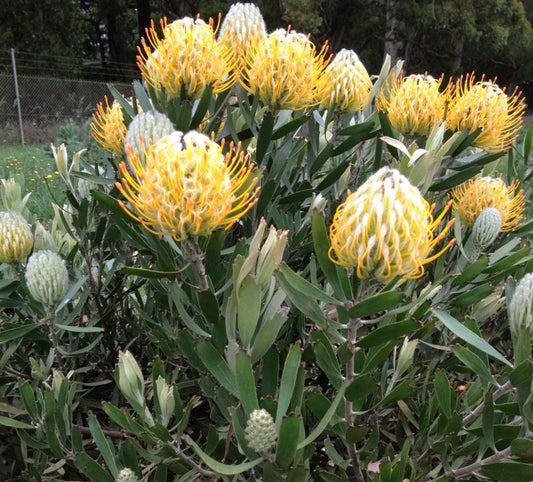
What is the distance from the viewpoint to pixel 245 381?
87 centimetres

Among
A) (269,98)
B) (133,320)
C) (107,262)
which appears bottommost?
(133,320)

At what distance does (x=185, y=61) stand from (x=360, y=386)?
69 centimetres

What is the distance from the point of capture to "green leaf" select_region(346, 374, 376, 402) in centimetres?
88

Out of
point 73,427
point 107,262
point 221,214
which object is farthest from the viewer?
point 107,262

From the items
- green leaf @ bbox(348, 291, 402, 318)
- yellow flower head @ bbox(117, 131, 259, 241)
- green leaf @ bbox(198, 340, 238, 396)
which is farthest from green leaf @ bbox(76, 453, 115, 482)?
green leaf @ bbox(348, 291, 402, 318)

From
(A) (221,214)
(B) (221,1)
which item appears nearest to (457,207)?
(A) (221,214)

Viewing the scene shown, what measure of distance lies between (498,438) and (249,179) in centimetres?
69

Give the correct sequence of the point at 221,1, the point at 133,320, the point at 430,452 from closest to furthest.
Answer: the point at 430,452, the point at 133,320, the point at 221,1

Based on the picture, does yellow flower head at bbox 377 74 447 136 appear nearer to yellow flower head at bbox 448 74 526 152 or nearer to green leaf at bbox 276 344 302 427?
yellow flower head at bbox 448 74 526 152

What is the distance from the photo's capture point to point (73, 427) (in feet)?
3.78

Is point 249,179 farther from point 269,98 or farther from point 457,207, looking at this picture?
point 457,207

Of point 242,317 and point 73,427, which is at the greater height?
point 242,317

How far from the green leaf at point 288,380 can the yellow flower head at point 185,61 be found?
0.55 metres

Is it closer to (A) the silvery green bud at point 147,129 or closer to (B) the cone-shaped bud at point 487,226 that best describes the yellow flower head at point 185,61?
(A) the silvery green bud at point 147,129
